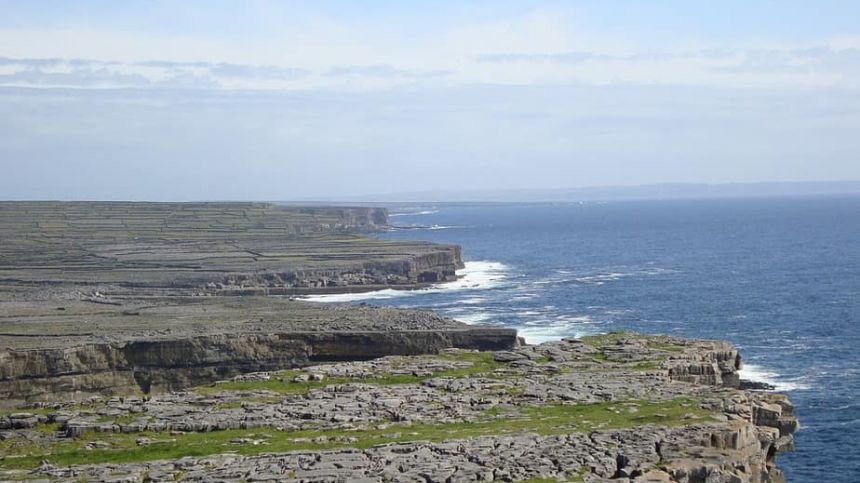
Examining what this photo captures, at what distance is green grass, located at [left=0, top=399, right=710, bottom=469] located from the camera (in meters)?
39.9

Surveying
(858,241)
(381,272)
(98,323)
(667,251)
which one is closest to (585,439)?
(98,323)

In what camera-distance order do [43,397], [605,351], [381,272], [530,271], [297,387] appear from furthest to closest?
[530,271] → [381,272] → [43,397] → [605,351] → [297,387]

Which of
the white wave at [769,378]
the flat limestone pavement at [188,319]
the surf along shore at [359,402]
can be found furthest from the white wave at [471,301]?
the white wave at [769,378]

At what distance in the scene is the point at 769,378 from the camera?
69125 millimetres

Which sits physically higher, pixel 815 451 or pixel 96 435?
pixel 96 435

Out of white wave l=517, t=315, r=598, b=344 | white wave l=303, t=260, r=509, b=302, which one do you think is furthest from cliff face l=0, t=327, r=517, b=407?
white wave l=303, t=260, r=509, b=302

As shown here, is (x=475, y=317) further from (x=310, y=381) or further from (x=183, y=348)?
(x=310, y=381)

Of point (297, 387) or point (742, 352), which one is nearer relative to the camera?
point (297, 387)

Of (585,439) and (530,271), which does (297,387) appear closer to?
(585,439)

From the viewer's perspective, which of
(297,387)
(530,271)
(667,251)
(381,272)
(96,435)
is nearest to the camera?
(96,435)

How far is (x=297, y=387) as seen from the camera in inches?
2032

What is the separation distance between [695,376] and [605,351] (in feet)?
19.5

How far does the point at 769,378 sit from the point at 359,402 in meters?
32.7

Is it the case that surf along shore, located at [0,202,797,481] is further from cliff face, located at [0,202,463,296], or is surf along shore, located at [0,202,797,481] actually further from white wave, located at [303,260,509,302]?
cliff face, located at [0,202,463,296]
